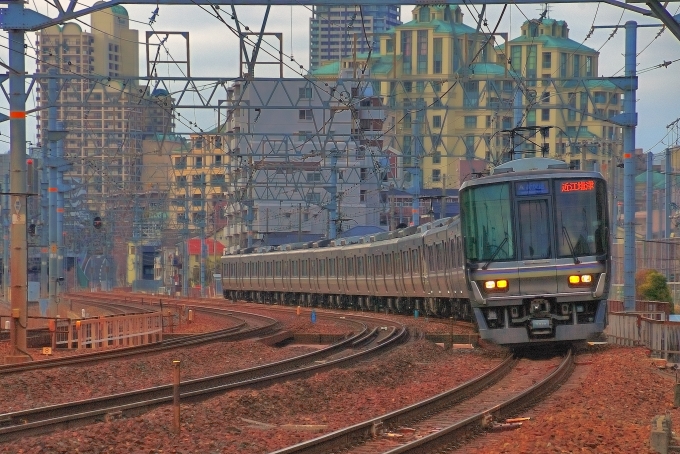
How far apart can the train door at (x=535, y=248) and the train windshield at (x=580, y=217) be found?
177 mm

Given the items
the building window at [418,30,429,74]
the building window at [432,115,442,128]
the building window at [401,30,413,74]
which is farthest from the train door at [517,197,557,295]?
the building window at [401,30,413,74]

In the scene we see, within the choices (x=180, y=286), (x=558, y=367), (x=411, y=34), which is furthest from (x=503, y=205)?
(x=411, y=34)

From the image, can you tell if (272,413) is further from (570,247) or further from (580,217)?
(580,217)

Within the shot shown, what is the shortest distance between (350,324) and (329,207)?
16.2 m

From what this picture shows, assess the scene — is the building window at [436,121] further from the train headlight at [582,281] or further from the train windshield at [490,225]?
the train headlight at [582,281]

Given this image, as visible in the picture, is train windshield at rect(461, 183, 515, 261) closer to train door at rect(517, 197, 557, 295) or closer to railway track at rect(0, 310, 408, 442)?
train door at rect(517, 197, 557, 295)

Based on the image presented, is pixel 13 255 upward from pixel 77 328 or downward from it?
upward

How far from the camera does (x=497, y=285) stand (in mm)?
19109

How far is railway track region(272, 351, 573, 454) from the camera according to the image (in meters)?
10.7

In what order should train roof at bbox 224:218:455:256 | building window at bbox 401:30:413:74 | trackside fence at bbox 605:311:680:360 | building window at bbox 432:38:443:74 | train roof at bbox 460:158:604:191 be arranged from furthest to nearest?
building window at bbox 401:30:413:74
building window at bbox 432:38:443:74
train roof at bbox 224:218:455:256
trackside fence at bbox 605:311:680:360
train roof at bbox 460:158:604:191

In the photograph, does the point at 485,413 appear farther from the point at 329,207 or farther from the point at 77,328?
the point at 329,207

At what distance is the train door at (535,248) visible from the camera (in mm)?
19000

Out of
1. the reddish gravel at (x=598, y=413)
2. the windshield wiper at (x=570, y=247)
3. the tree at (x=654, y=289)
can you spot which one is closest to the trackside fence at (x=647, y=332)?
the reddish gravel at (x=598, y=413)

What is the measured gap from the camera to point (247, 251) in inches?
2405
